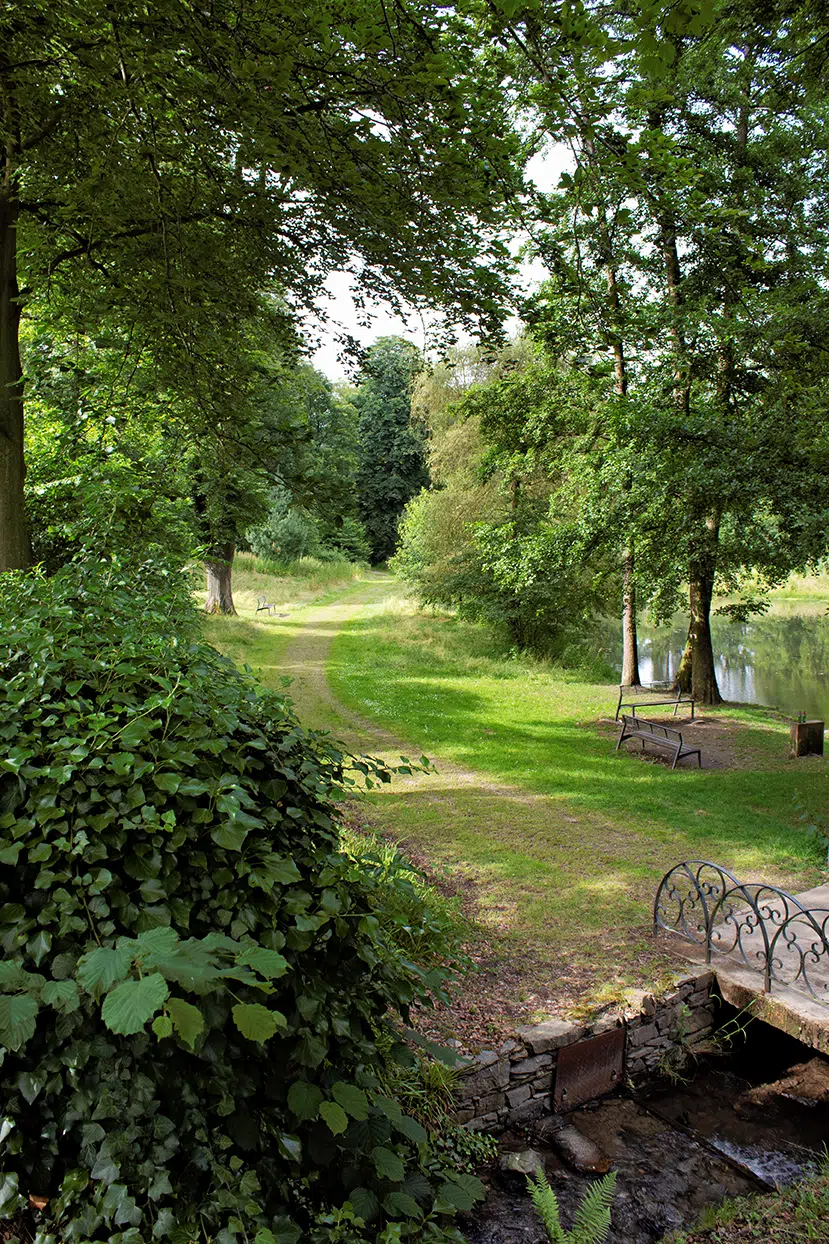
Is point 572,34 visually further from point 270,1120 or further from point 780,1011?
point 780,1011

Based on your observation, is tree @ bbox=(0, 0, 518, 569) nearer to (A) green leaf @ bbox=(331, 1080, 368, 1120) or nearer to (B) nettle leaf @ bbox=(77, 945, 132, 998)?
(B) nettle leaf @ bbox=(77, 945, 132, 998)

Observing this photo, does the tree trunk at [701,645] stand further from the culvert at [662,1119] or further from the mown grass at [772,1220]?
the mown grass at [772,1220]

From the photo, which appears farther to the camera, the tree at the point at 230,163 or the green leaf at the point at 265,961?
the tree at the point at 230,163

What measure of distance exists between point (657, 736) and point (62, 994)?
10.9 meters

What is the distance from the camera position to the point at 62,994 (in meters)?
1.78

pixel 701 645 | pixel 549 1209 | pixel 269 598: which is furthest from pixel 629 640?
pixel 269 598

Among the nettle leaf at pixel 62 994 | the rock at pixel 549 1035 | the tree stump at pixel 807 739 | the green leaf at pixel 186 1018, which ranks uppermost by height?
the green leaf at pixel 186 1018

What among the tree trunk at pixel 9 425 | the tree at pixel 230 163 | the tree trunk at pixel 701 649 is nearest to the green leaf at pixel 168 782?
the tree at pixel 230 163

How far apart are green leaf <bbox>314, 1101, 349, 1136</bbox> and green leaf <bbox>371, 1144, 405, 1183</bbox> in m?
0.29

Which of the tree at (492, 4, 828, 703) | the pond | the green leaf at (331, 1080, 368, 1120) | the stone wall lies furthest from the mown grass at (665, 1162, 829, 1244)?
the pond

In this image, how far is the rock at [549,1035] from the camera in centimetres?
459

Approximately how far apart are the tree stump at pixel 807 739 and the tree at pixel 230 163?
28.3ft

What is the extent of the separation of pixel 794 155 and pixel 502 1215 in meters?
14.9

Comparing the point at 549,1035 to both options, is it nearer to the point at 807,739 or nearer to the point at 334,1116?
the point at 334,1116
